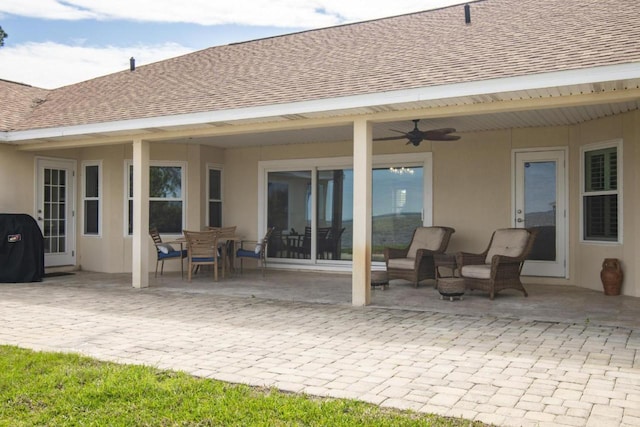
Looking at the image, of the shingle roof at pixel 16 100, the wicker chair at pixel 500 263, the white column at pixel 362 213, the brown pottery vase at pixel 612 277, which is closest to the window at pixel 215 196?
the shingle roof at pixel 16 100

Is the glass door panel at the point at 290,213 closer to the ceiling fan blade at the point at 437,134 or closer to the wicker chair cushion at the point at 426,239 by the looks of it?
the wicker chair cushion at the point at 426,239

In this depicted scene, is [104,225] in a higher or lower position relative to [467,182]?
lower

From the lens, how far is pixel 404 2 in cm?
1334

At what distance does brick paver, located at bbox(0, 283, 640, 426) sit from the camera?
349 cm

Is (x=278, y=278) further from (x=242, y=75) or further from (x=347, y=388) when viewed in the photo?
(x=347, y=388)

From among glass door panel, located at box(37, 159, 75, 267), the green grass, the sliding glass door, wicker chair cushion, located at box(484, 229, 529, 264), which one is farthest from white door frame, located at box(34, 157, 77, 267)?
wicker chair cushion, located at box(484, 229, 529, 264)

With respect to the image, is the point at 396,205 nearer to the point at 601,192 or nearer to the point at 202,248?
the point at 601,192

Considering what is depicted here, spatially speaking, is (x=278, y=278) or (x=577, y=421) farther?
(x=278, y=278)

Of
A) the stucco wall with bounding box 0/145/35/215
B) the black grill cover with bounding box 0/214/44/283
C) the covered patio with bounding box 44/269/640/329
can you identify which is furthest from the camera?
the stucco wall with bounding box 0/145/35/215

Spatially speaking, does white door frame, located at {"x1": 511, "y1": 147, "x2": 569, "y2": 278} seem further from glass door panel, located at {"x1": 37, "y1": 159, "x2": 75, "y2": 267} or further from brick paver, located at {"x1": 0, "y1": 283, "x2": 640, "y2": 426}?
glass door panel, located at {"x1": 37, "y1": 159, "x2": 75, "y2": 267}

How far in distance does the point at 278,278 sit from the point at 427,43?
467 centimetres

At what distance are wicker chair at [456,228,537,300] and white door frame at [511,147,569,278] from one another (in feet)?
3.93

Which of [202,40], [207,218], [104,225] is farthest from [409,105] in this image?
[202,40]

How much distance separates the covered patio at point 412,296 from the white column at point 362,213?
286mm
